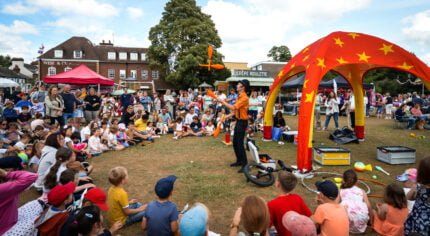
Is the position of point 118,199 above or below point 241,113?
below

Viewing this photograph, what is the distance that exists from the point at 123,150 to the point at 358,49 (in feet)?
25.1

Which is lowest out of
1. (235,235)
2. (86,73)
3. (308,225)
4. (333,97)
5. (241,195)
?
(241,195)

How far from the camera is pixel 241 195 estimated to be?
5070 mm

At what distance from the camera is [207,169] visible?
6.75 m

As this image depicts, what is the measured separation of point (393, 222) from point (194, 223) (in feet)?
8.58

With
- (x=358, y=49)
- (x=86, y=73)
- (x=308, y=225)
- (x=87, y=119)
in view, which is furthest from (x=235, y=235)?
(x=86, y=73)

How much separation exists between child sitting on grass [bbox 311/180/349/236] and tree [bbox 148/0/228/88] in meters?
31.8

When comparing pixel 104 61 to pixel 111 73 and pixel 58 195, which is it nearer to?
pixel 111 73

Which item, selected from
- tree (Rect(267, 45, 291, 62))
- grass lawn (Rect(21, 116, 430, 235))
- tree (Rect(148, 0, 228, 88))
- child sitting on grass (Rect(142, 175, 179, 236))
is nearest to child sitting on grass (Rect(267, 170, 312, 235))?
grass lawn (Rect(21, 116, 430, 235))

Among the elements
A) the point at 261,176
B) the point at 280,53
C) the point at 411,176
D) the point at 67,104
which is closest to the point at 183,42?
the point at 67,104

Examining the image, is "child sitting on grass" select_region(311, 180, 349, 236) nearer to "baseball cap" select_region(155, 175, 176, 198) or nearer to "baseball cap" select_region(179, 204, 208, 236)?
"baseball cap" select_region(179, 204, 208, 236)

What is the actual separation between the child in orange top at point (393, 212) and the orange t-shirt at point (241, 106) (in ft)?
11.0

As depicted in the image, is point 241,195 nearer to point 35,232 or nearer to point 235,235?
point 235,235

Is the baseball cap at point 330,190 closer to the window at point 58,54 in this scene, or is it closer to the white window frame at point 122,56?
the window at point 58,54
